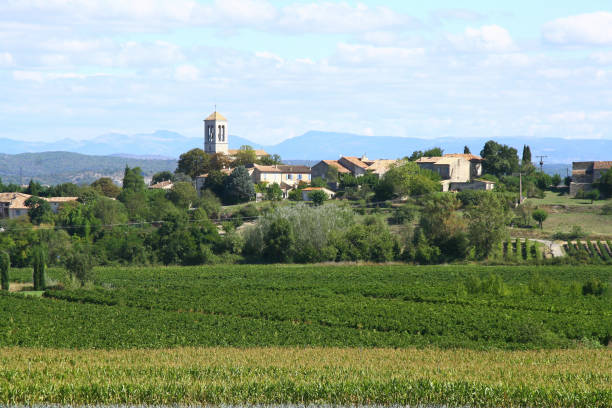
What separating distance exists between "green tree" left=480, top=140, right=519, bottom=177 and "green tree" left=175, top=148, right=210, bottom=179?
43.1m

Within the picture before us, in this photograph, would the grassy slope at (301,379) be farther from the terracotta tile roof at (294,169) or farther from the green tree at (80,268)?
the terracotta tile roof at (294,169)

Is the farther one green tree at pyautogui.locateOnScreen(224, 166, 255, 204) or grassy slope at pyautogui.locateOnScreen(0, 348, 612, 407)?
green tree at pyautogui.locateOnScreen(224, 166, 255, 204)

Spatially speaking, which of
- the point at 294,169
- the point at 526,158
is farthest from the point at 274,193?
the point at 526,158

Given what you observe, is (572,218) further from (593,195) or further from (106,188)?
(106,188)

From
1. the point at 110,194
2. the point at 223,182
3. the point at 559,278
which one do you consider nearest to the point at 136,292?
the point at 559,278

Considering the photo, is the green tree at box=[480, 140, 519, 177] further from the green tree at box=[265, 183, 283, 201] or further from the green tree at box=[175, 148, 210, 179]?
the green tree at box=[175, 148, 210, 179]

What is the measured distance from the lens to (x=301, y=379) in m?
19.5

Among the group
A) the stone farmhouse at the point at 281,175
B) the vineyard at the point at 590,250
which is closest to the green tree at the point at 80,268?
the vineyard at the point at 590,250

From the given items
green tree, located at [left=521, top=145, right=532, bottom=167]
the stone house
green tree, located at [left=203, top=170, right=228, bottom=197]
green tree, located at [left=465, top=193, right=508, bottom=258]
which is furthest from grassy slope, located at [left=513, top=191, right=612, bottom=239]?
green tree, located at [left=203, top=170, right=228, bottom=197]

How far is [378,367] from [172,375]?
640 cm

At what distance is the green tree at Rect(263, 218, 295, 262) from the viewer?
222 feet

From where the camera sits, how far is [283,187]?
342 ft

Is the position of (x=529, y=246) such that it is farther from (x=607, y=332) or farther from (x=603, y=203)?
(x=607, y=332)

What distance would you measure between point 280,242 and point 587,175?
1996 inches
